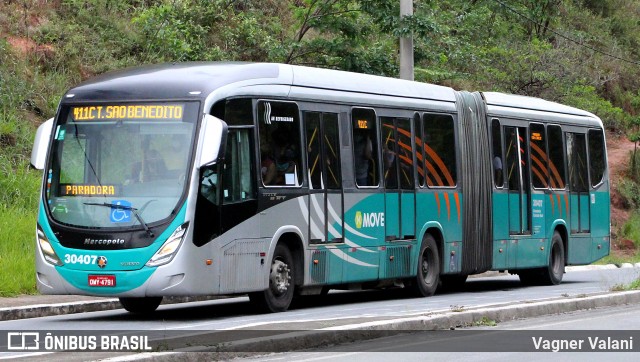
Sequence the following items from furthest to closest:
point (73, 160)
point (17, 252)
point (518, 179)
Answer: point (518, 179) < point (17, 252) < point (73, 160)

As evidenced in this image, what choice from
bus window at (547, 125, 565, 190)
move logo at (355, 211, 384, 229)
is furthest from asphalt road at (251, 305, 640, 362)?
bus window at (547, 125, 565, 190)

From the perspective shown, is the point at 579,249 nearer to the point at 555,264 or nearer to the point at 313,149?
the point at 555,264

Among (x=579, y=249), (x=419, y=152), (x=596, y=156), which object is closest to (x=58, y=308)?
(x=419, y=152)

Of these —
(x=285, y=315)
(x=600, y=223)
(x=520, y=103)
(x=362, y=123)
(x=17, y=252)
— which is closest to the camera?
(x=285, y=315)

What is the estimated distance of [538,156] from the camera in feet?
77.5

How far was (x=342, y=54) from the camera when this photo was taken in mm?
26172

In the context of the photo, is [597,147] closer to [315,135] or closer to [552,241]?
[552,241]

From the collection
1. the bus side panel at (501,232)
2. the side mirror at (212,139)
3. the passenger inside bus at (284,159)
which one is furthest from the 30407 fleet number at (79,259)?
the bus side panel at (501,232)

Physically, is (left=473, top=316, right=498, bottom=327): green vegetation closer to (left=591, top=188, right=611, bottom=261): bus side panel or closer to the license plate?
the license plate

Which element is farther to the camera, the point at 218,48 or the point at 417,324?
the point at 218,48

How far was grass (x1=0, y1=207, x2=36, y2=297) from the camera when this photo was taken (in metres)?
18.0

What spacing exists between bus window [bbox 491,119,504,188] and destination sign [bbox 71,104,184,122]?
8.73 meters

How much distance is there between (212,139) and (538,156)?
10466 mm

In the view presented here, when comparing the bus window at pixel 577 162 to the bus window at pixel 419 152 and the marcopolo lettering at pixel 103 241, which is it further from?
the marcopolo lettering at pixel 103 241
